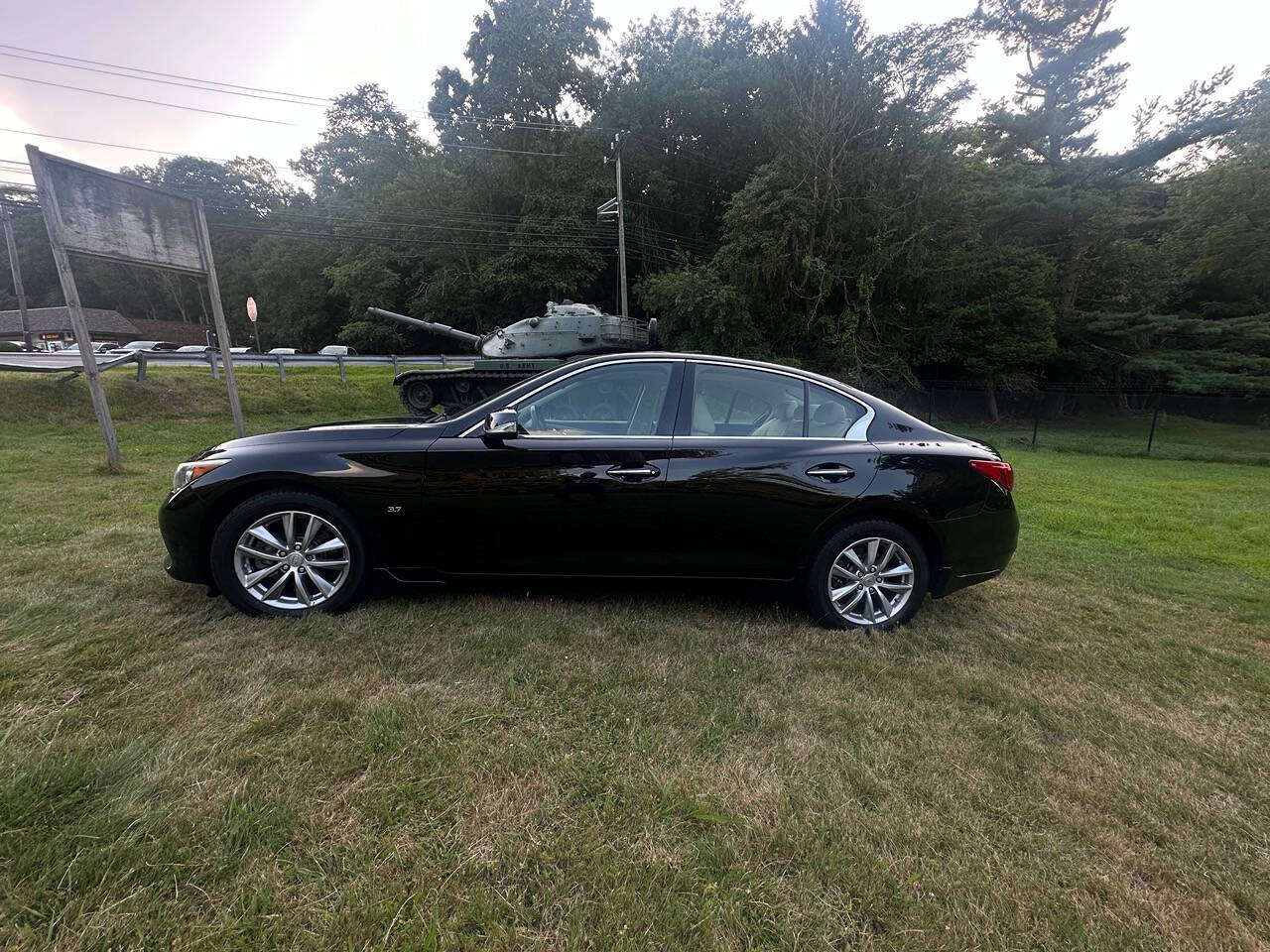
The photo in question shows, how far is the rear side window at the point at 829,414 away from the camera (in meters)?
3.07

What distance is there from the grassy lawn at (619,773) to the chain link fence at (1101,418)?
45.7ft

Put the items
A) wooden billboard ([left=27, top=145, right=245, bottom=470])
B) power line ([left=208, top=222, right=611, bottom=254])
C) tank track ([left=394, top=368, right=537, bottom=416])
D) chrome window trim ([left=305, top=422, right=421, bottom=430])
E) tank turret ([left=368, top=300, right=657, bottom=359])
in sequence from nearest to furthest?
chrome window trim ([left=305, top=422, right=421, bottom=430]), wooden billboard ([left=27, top=145, right=245, bottom=470]), tank track ([left=394, top=368, right=537, bottom=416]), tank turret ([left=368, top=300, right=657, bottom=359]), power line ([left=208, top=222, right=611, bottom=254])

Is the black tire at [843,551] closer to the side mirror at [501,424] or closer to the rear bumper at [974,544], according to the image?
the rear bumper at [974,544]

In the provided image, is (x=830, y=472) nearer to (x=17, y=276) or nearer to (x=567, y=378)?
(x=567, y=378)

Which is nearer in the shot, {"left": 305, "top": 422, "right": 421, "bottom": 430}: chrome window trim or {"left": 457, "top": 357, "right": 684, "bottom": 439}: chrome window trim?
{"left": 457, "top": 357, "right": 684, "bottom": 439}: chrome window trim

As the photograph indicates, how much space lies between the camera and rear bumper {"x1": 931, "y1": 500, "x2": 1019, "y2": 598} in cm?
302

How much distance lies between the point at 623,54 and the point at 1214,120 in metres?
25.2

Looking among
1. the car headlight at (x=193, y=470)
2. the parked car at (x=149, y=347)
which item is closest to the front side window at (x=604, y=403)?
the car headlight at (x=193, y=470)

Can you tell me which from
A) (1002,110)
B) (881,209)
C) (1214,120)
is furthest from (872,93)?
(1214,120)

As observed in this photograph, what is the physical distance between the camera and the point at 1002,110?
78.1ft

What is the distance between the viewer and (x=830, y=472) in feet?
9.59

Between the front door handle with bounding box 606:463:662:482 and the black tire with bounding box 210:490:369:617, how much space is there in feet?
4.46

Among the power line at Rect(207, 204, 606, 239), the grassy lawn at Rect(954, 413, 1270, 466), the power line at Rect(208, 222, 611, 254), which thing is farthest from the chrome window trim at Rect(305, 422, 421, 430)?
the power line at Rect(207, 204, 606, 239)

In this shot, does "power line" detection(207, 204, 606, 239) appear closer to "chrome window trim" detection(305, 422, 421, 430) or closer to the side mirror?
"chrome window trim" detection(305, 422, 421, 430)
